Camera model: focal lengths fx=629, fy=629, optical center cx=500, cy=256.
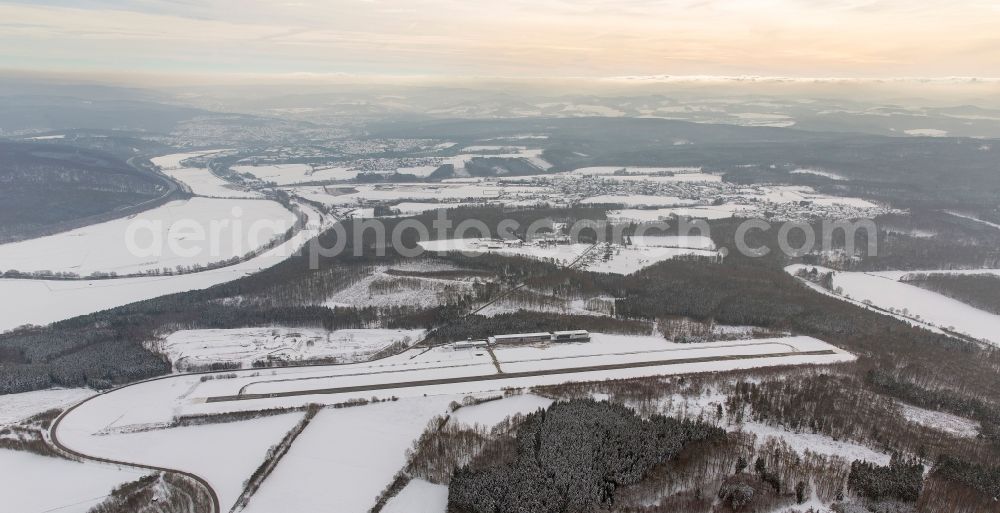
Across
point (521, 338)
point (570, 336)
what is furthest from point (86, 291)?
point (570, 336)

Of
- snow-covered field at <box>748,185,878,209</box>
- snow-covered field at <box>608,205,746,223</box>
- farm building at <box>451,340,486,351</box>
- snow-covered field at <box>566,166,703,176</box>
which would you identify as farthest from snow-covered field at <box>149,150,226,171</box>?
snow-covered field at <box>748,185,878,209</box>

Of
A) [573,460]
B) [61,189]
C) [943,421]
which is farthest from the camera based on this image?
[61,189]

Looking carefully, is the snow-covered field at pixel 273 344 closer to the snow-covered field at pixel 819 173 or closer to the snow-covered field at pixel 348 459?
the snow-covered field at pixel 348 459

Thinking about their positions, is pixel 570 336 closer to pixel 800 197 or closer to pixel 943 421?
pixel 943 421

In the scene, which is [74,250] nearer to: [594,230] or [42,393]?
[42,393]

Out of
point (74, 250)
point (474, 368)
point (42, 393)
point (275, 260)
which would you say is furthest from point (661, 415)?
point (74, 250)

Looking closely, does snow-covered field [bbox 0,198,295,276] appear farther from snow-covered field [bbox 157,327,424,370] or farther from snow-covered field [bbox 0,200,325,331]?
snow-covered field [bbox 157,327,424,370]
